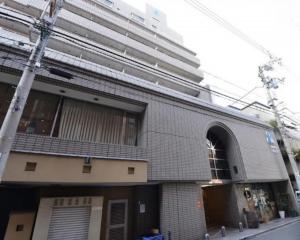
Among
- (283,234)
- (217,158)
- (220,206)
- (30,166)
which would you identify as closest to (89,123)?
(30,166)

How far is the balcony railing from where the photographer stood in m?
6.07

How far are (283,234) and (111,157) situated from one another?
1135cm

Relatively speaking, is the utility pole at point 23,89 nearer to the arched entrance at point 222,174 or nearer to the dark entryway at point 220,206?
the arched entrance at point 222,174

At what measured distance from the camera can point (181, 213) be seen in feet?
28.2

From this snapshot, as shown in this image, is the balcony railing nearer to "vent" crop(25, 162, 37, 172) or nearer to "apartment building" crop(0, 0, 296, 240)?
"apartment building" crop(0, 0, 296, 240)

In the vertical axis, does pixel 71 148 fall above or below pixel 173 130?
below

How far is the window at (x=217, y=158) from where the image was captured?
13070 millimetres

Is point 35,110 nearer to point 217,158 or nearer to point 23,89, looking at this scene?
point 23,89

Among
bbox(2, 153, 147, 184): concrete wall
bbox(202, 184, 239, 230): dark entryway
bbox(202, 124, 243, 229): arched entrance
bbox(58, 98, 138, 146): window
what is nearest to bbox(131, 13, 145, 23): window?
bbox(202, 124, 243, 229): arched entrance

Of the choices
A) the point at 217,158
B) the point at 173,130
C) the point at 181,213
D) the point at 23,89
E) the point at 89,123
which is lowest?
the point at 181,213

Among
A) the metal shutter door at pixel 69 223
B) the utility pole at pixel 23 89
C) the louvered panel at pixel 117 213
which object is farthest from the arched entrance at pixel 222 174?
the utility pole at pixel 23 89

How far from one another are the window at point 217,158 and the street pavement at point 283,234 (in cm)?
406

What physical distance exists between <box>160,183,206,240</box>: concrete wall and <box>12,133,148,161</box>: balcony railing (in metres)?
2.45

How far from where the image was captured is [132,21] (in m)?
31.1
